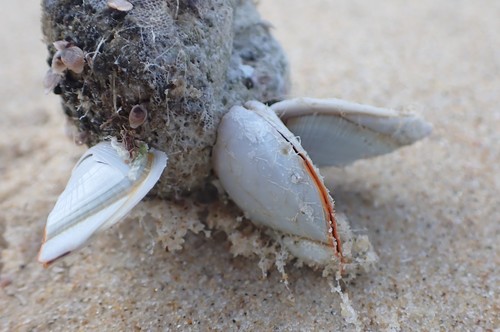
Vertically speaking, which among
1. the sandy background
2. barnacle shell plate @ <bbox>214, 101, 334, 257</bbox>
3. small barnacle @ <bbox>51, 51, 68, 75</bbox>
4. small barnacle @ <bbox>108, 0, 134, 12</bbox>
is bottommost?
the sandy background

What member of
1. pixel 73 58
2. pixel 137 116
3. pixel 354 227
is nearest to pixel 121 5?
pixel 73 58

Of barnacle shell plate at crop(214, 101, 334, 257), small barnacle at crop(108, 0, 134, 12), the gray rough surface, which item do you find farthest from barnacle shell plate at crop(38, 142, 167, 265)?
small barnacle at crop(108, 0, 134, 12)

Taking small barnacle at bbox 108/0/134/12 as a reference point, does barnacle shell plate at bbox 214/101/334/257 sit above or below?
below

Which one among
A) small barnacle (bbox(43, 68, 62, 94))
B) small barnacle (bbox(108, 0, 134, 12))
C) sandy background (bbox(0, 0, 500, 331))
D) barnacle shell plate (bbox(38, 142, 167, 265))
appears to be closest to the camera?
barnacle shell plate (bbox(38, 142, 167, 265))

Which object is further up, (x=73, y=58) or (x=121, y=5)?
(x=121, y=5)

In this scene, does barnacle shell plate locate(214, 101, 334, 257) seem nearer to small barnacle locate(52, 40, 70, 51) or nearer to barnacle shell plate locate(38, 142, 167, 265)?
barnacle shell plate locate(38, 142, 167, 265)

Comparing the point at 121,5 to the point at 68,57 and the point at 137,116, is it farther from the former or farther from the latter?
the point at 137,116

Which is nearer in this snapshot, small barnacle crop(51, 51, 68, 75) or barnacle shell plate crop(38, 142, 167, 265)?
barnacle shell plate crop(38, 142, 167, 265)
